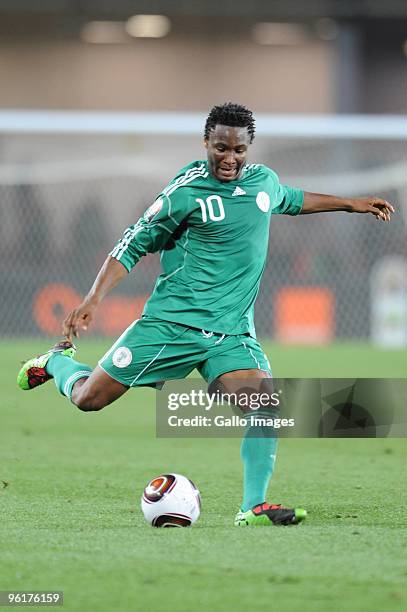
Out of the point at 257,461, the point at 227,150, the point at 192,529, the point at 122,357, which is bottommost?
the point at 192,529

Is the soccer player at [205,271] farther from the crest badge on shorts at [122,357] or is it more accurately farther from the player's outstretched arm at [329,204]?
the player's outstretched arm at [329,204]

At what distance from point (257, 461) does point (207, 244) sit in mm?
1075

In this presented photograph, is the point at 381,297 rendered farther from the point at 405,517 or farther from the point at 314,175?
the point at 405,517

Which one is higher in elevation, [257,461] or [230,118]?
[230,118]

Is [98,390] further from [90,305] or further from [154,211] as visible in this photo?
[154,211]

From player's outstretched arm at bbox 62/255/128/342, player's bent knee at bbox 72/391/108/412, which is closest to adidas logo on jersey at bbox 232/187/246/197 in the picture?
player's outstretched arm at bbox 62/255/128/342

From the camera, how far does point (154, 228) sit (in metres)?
5.96

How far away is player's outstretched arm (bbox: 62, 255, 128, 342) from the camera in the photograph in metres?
5.68

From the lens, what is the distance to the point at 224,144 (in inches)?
230

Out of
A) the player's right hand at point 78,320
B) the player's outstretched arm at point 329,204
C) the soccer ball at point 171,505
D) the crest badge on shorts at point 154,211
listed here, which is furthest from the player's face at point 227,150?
the soccer ball at point 171,505

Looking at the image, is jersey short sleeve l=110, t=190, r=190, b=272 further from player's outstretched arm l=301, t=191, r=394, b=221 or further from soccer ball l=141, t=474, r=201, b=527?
soccer ball l=141, t=474, r=201, b=527

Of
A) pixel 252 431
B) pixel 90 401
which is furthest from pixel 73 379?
pixel 252 431

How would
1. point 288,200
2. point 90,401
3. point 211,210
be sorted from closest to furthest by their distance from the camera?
point 211,210 < point 90,401 < point 288,200

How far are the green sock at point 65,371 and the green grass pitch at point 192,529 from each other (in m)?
0.59
